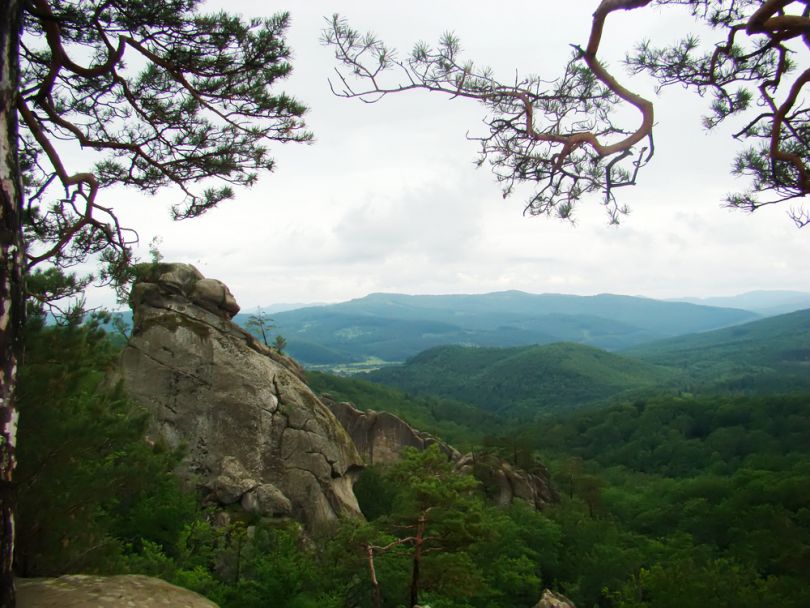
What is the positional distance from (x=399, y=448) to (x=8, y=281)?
25.4 m

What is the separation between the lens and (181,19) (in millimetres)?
5293

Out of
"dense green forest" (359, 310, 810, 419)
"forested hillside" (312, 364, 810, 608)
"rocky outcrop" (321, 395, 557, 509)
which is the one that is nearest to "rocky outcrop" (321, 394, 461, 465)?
"rocky outcrop" (321, 395, 557, 509)

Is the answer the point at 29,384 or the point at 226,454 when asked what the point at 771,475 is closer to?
the point at 226,454

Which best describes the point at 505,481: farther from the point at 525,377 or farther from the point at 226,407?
the point at 525,377

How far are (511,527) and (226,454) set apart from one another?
1114cm

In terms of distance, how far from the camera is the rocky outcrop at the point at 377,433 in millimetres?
26859

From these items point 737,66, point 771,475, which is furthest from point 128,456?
point 771,475

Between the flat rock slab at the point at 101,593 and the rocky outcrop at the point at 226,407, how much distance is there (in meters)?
9.35

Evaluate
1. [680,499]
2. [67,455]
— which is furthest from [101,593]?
[680,499]

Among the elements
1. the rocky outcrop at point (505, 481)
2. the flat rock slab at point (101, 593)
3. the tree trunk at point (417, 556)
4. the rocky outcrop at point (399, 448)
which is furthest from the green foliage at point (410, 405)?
the flat rock slab at point (101, 593)

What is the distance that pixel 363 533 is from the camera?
966 cm

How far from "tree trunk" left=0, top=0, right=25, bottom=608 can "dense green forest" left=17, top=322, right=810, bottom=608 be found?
3.90 ft

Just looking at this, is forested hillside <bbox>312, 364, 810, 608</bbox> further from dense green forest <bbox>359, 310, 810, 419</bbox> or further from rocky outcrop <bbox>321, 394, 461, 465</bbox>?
dense green forest <bbox>359, 310, 810, 419</bbox>

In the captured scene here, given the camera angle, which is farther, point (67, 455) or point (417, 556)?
point (417, 556)
